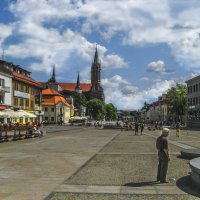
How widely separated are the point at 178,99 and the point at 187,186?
127321 mm

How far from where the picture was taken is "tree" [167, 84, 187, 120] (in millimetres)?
138125

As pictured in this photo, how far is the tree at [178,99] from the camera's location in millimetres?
138125

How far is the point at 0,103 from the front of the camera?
70.8 meters

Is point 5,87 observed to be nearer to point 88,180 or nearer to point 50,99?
point 88,180

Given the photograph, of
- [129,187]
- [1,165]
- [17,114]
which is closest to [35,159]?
[1,165]

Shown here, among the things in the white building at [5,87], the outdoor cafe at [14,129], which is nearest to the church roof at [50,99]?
the white building at [5,87]

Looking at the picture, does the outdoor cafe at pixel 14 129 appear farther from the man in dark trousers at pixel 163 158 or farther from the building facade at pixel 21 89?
the building facade at pixel 21 89

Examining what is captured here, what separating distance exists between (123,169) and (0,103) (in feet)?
185

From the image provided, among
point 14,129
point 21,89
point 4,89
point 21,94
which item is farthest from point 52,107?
point 14,129

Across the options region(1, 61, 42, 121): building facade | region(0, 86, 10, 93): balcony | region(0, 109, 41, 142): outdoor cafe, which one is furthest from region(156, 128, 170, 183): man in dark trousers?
region(0, 86, 10, 93): balcony

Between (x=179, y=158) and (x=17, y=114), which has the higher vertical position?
(x=17, y=114)

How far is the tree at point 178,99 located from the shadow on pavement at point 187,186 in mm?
125563

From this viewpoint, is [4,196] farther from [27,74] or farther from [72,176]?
[27,74]

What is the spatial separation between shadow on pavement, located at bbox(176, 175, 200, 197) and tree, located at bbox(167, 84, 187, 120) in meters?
126
